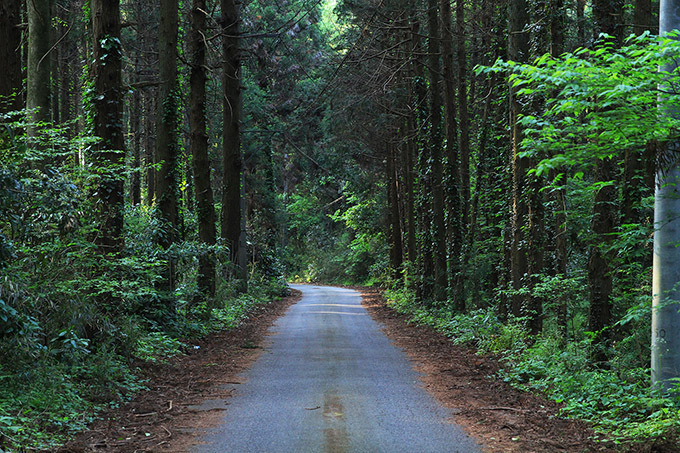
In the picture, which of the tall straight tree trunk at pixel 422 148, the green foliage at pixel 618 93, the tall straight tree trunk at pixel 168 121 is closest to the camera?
the green foliage at pixel 618 93

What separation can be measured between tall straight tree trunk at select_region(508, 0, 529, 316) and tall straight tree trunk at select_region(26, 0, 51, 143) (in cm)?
957

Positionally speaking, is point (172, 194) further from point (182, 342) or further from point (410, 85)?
point (410, 85)

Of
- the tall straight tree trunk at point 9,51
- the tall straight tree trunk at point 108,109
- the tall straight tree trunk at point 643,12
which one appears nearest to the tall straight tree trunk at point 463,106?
the tall straight tree trunk at point 643,12

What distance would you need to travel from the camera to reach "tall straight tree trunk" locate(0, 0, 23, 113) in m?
11.0

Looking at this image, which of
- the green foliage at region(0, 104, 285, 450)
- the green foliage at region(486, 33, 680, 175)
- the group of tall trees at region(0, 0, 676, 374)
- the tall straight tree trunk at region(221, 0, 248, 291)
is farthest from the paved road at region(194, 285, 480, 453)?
the tall straight tree trunk at region(221, 0, 248, 291)

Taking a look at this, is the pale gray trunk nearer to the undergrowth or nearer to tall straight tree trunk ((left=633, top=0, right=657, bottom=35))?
the undergrowth

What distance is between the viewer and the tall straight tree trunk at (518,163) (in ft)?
39.8

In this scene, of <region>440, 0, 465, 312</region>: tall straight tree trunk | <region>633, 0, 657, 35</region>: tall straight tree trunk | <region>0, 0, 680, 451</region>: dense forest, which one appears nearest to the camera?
<region>0, 0, 680, 451</region>: dense forest

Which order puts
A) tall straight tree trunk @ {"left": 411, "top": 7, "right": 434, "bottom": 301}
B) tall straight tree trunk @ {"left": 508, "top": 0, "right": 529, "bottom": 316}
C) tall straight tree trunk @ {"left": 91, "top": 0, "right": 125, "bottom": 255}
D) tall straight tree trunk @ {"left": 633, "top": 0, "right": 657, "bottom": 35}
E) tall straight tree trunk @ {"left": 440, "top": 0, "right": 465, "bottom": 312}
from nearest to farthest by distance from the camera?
tall straight tree trunk @ {"left": 91, "top": 0, "right": 125, "bottom": 255} → tall straight tree trunk @ {"left": 633, "top": 0, "right": 657, "bottom": 35} → tall straight tree trunk @ {"left": 508, "top": 0, "right": 529, "bottom": 316} → tall straight tree trunk @ {"left": 440, "top": 0, "right": 465, "bottom": 312} → tall straight tree trunk @ {"left": 411, "top": 7, "right": 434, "bottom": 301}

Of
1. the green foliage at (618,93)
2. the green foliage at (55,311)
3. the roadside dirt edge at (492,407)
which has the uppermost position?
the green foliage at (618,93)

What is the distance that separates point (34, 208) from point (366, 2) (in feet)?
58.7

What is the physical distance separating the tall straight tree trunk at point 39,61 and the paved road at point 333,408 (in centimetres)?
707

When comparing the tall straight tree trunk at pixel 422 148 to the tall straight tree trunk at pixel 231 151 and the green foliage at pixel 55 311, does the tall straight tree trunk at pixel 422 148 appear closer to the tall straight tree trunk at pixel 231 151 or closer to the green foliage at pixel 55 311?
the tall straight tree trunk at pixel 231 151

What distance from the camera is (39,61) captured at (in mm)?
11938
